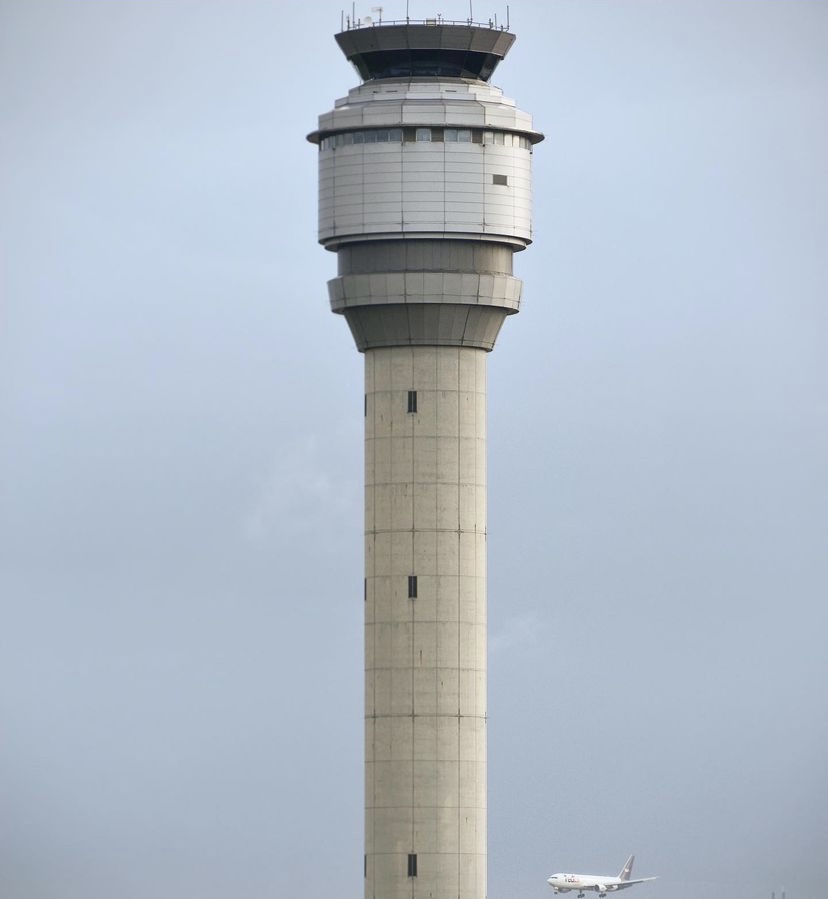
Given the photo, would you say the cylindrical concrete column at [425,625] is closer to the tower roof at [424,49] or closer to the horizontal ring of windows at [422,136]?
the horizontal ring of windows at [422,136]

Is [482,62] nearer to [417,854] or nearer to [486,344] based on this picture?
[486,344]

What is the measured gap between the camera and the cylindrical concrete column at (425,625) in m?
111

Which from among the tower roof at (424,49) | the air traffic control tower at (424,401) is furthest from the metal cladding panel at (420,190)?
the tower roof at (424,49)

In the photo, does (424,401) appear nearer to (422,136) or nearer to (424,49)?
(422,136)

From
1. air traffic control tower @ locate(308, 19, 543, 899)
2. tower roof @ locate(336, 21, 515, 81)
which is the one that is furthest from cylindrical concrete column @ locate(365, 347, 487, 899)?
tower roof @ locate(336, 21, 515, 81)

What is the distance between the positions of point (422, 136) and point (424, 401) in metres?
11.9

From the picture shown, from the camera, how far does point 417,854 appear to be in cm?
11062

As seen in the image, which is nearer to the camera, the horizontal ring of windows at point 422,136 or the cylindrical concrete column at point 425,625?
the cylindrical concrete column at point 425,625

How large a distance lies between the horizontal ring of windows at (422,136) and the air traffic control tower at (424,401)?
2.5 inches

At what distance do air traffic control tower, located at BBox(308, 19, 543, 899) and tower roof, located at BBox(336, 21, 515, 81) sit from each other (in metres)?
0.10

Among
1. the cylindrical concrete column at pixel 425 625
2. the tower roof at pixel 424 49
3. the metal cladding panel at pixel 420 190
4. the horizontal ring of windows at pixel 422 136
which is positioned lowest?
the cylindrical concrete column at pixel 425 625

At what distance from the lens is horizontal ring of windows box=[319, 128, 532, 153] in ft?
365

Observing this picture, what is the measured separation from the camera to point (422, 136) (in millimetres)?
111438

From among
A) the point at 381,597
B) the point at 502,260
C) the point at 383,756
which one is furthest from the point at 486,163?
the point at 383,756
